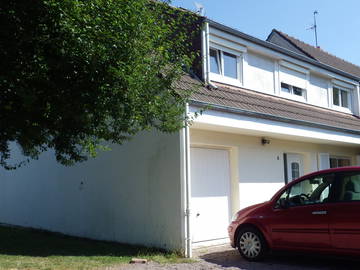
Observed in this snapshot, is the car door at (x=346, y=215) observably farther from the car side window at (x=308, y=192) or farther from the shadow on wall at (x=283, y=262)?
the shadow on wall at (x=283, y=262)

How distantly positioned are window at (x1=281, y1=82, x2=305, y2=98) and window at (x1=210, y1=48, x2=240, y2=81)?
2546 millimetres

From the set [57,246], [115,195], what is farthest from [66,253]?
[115,195]

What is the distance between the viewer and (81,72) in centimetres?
646

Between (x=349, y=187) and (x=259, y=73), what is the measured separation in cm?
662

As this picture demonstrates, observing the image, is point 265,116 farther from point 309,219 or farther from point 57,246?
point 57,246

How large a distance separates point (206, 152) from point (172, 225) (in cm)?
228

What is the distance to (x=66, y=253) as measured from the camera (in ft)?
30.5

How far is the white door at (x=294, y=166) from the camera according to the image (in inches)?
516

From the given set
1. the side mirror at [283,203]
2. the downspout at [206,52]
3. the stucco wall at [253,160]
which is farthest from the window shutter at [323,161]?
the side mirror at [283,203]

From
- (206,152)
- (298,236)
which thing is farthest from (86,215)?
(298,236)

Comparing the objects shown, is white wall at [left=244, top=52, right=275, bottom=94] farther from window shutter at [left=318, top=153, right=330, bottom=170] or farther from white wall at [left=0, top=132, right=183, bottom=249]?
white wall at [left=0, top=132, right=183, bottom=249]

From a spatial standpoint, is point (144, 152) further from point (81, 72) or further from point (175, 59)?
point (81, 72)

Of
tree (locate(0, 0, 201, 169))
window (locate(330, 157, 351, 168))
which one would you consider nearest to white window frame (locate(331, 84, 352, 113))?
window (locate(330, 157, 351, 168))

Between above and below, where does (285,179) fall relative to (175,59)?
below
